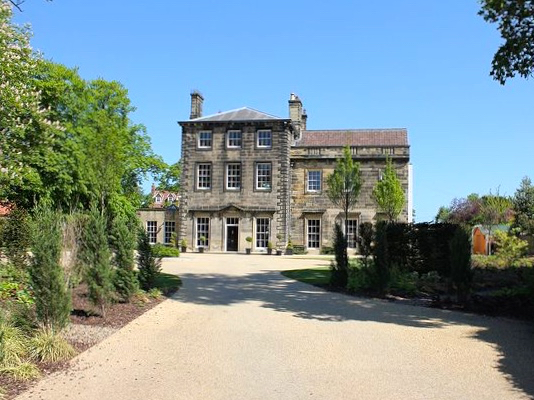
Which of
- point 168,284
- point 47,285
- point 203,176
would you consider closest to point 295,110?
point 203,176

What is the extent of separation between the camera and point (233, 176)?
35.7 metres

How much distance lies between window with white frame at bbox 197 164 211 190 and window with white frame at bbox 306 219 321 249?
25.0ft

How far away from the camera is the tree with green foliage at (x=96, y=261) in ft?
31.0

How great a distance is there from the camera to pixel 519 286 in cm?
1153

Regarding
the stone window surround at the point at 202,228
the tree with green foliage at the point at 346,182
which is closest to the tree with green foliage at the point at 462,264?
the tree with green foliage at the point at 346,182

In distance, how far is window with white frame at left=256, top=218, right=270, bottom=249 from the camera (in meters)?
34.9

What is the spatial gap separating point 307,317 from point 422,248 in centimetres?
768

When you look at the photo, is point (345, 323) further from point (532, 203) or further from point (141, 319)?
point (532, 203)

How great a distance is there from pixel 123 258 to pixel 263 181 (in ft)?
80.5

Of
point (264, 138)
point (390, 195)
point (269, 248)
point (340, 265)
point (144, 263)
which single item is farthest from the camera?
point (264, 138)

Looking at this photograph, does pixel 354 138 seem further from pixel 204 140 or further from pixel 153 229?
pixel 153 229

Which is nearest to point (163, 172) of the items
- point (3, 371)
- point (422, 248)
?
point (422, 248)

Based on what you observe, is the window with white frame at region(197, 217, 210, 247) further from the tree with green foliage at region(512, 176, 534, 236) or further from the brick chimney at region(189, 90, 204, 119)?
the tree with green foliage at region(512, 176, 534, 236)

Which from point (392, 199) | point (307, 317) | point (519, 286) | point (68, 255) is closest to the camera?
point (68, 255)
